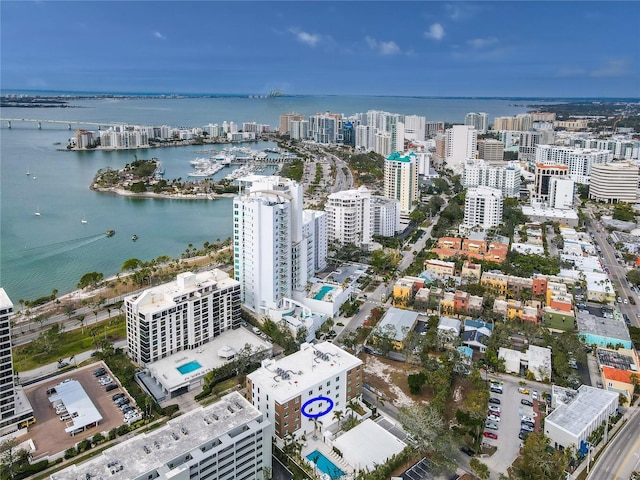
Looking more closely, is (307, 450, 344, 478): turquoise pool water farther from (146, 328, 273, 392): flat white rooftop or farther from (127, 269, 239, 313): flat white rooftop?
(127, 269, 239, 313): flat white rooftop

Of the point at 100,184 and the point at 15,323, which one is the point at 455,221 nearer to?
the point at 15,323

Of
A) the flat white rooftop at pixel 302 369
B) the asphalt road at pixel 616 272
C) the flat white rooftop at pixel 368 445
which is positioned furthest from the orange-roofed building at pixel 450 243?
the flat white rooftop at pixel 368 445

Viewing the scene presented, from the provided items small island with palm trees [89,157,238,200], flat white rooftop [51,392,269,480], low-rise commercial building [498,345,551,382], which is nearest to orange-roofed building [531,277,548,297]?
low-rise commercial building [498,345,551,382]

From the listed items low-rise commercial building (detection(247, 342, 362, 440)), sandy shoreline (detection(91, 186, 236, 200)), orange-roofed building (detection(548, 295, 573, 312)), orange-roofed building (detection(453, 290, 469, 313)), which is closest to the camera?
low-rise commercial building (detection(247, 342, 362, 440))

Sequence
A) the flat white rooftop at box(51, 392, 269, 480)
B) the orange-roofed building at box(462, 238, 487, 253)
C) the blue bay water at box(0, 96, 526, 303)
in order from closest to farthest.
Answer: the flat white rooftop at box(51, 392, 269, 480) → the blue bay water at box(0, 96, 526, 303) → the orange-roofed building at box(462, 238, 487, 253)

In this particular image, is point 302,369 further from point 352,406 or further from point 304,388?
point 352,406

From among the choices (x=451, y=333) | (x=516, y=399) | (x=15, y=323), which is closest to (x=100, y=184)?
(x=15, y=323)

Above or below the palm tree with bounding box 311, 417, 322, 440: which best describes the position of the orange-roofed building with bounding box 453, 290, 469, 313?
above
